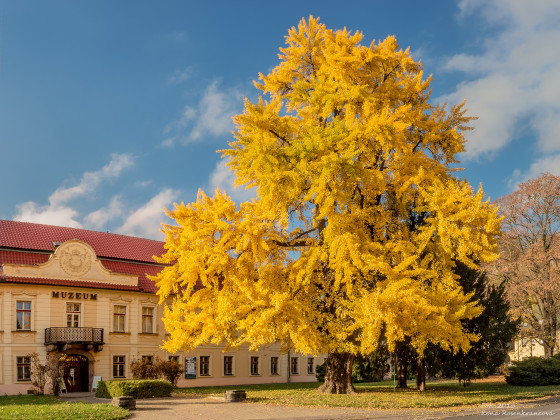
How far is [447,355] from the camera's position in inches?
1219

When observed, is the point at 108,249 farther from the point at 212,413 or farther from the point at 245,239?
the point at 212,413

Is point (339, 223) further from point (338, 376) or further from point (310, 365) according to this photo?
point (310, 365)

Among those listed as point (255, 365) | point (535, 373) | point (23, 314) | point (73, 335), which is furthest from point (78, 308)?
point (535, 373)

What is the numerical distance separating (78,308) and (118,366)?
457 cm

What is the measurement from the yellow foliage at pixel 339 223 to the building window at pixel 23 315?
12.2 metres

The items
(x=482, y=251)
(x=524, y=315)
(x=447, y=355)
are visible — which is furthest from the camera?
(x=524, y=315)

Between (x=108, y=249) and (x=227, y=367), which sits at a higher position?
(x=108, y=249)

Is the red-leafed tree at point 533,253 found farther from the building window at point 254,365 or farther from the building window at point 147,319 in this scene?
the building window at point 147,319

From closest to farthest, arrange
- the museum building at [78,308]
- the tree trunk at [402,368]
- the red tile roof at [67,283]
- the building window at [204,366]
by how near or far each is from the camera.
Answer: the tree trunk at [402,368]
the red tile roof at [67,283]
the museum building at [78,308]
the building window at [204,366]

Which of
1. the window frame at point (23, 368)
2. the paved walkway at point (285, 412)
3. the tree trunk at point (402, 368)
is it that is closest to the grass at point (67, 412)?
the paved walkway at point (285, 412)

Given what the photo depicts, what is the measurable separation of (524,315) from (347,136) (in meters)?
26.1

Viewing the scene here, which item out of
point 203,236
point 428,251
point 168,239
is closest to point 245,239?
point 203,236

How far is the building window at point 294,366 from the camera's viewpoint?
48.5 meters

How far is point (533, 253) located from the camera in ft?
136
